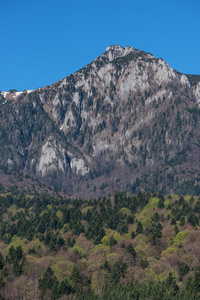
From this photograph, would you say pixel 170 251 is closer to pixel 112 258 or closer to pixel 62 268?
pixel 112 258

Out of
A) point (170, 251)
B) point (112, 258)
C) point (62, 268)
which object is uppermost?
point (170, 251)

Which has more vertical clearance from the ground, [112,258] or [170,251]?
[170,251]

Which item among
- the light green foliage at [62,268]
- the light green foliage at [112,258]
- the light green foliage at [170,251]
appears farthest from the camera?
the light green foliage at [170,251]

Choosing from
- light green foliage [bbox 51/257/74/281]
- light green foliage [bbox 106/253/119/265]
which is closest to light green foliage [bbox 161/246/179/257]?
light green foliage [bbox 106/253/119/265]

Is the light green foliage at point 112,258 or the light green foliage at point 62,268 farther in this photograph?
the light green foliage at point 112,258

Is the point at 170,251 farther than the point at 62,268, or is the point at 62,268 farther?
the point at 170,251

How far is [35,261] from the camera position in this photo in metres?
194

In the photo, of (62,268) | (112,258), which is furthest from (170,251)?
(62,268)

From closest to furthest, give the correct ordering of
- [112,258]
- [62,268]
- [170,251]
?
[62,268] → [112,258] → [170,251]

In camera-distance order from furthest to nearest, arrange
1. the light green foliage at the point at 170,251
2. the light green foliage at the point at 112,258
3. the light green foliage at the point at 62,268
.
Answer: the light green foliage at the point at 170,251 < the light green foliage at the point at 112,258 < the light green foliage at the point at 62,268

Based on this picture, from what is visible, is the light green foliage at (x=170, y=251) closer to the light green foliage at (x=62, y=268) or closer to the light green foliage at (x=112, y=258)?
the light green foliage at (x=112, y=258)

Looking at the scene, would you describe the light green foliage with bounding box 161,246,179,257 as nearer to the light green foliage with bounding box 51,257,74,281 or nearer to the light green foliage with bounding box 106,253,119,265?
the light green foliage with bounding box 106,253,119,265

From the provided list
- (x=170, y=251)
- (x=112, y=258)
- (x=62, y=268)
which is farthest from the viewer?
(x=170, y=251)

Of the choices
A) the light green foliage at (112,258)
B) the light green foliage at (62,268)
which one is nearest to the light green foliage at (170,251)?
the light green foliage at (112,258)
